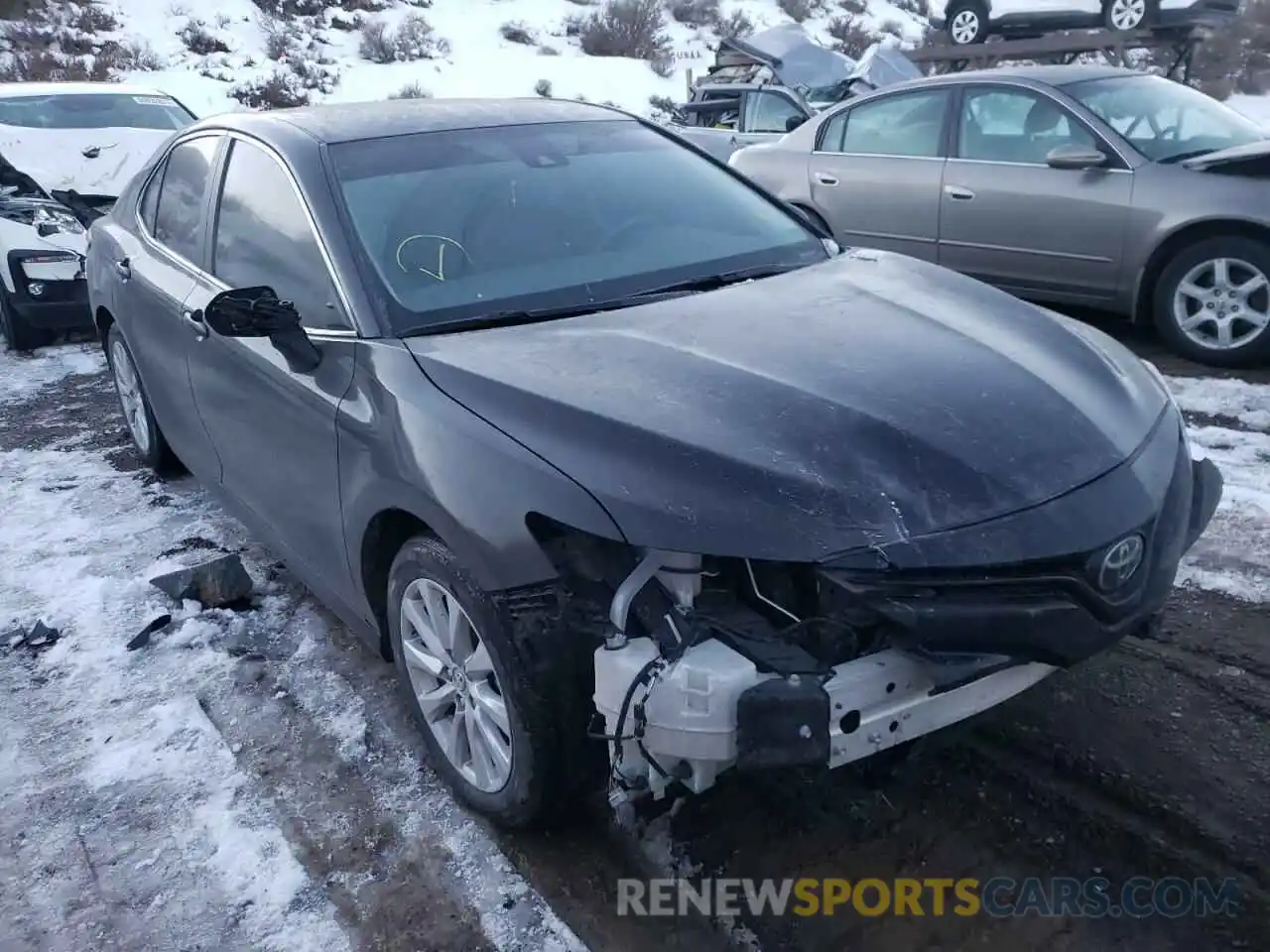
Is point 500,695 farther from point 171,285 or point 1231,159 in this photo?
point 1231,159

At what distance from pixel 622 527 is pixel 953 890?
1.15 m

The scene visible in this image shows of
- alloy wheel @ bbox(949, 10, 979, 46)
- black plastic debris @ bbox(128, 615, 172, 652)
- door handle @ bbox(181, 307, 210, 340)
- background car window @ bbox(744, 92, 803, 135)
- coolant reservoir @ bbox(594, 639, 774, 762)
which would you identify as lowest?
black plastic debris @ bbox(128, 615, 172, 652)

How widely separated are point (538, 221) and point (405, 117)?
28.2 inches

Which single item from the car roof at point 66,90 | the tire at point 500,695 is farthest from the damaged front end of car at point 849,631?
the car roof at point 66,90

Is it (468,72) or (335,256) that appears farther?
(468,72)

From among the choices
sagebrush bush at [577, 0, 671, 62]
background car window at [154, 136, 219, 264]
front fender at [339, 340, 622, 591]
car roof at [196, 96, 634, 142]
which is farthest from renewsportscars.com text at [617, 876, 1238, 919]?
sagebrush bush at [577, 0, 671, 62]

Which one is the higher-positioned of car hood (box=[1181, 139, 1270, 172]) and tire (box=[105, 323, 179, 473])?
car hood (box=[1181, 139, 1270, 172])

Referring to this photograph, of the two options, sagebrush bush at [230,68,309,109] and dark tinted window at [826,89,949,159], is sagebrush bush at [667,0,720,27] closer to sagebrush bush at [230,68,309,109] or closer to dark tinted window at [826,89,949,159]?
sagebrush bush at [230,68,309,109]

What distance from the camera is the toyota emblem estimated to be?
2279 millimetres

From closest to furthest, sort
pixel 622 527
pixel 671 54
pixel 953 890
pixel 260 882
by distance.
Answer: pixel 622 527 < pixel 953 890 < pixel 260 882 < pixel 671 54

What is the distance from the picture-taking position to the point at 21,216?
301 inches

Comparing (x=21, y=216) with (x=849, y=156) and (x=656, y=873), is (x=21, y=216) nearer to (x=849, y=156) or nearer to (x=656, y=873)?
(x=849, y=156)

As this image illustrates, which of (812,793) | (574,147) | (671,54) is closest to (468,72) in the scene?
(671,54)

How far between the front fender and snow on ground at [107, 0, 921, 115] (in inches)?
764
